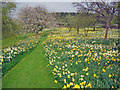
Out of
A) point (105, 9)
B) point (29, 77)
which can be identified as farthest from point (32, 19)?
point (29, 77)

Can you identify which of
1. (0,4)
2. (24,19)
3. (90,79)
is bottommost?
(90,79)

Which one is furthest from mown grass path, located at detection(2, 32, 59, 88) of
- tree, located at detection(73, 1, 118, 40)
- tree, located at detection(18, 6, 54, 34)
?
tree, located at detection(18, 6, 54, 34)

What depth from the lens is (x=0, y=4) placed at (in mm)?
6949

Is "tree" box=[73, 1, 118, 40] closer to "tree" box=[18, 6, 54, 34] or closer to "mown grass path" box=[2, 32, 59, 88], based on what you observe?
"mown grass path" box=[2, 32, 59, 88]

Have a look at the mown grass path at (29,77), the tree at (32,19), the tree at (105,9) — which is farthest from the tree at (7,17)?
the tree at (32,19)

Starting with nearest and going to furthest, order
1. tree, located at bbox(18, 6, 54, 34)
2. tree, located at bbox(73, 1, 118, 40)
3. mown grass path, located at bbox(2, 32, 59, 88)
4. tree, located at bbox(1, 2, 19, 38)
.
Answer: mown grass path, located at bbox(2, 32, 59, 88), tree, located at bbox(1, 2, 19, 38), tree, located at bbox(73, 1, 118, 40), tree, located at bbox(18, 6, 54, 34)

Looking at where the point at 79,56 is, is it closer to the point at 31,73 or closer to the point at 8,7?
the point at 31,73

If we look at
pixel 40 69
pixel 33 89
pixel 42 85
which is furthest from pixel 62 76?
pixel 40 69

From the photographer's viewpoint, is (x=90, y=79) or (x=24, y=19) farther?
(x=24, y=19)

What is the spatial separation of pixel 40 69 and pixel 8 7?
5.16 meters

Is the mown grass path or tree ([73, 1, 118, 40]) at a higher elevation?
tree ([73, 1, 118, 40])

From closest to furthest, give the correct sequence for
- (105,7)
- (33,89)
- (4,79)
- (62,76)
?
(33,89) < (62,76) < (4,79) < (105,7)

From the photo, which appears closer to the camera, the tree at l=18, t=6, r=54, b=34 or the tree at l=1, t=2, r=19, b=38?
the tree at l=1, t=2, r=19, b=38

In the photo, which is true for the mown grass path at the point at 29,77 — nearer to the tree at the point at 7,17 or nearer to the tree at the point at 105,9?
the tree at the point at 7,17
